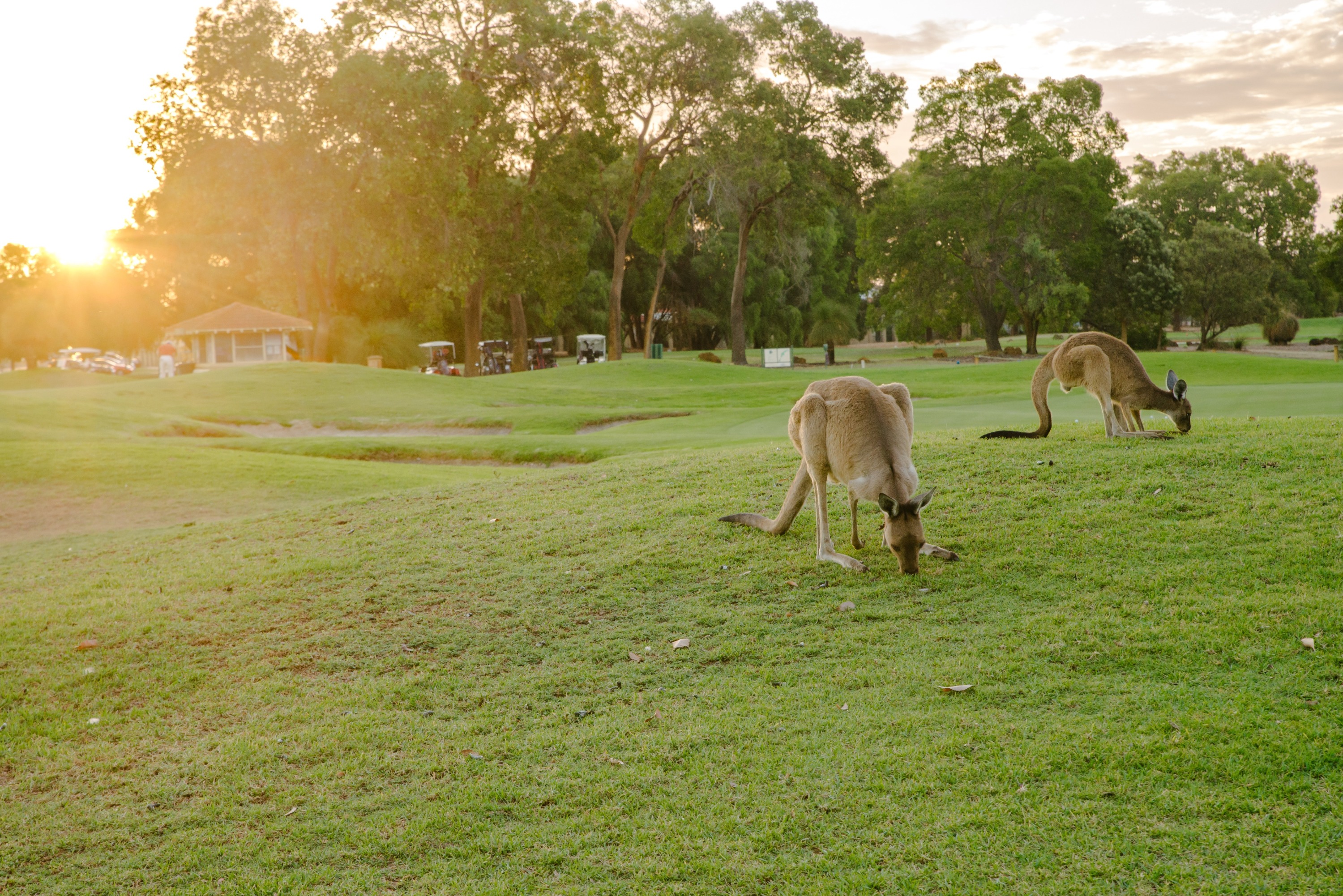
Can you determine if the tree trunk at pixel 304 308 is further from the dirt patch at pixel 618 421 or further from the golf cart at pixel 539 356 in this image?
the dirt patch at pixel 618 421

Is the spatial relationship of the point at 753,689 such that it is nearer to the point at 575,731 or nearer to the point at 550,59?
the point at 575,731

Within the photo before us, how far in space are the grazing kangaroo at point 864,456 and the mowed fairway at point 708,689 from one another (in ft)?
1.15

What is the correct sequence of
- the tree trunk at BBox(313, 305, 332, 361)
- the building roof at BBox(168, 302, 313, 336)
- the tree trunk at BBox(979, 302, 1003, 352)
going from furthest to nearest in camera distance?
1. the tree trunk at BBox(979, 302, 1003, 352)
2. the building roof at BBox(168, 302, 313, 336)
3. the tree trunk at BBox(313, 305, 332, 361)

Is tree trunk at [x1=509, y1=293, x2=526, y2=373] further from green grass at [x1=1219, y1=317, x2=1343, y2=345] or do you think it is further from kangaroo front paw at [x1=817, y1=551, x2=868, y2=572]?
green grass at [x1=1219, y1=317, x2=1343, y2=345]

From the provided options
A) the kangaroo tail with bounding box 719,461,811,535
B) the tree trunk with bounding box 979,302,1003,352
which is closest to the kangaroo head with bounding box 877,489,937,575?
the kangaroo tail with bounding box 719,461,811,535

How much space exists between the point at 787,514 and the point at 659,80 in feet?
136

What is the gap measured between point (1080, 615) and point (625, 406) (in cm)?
2451

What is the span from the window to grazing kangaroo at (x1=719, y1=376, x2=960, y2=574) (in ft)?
171

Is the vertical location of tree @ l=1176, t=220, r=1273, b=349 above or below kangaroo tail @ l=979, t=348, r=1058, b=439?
above

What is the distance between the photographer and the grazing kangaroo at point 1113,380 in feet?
33.3

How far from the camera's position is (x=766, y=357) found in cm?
5603

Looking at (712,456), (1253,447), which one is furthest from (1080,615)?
(712,456)

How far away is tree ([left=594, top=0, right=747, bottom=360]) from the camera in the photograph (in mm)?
45094

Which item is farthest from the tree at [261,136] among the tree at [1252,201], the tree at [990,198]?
the tree at [1252,201]
